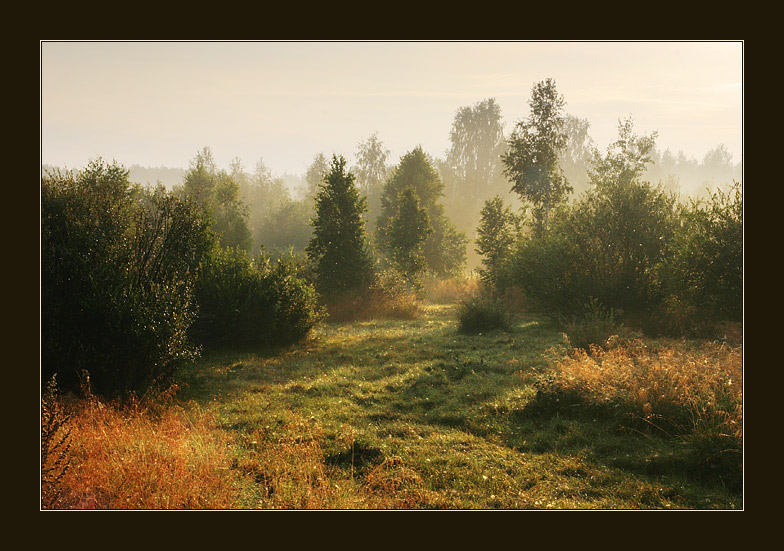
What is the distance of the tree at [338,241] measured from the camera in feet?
89.1

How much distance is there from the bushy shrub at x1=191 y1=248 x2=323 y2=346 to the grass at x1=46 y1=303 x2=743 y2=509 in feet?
9.69

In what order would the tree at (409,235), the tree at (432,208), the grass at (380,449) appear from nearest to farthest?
the grass at (380,449)
the tree at (409,235)
the tree at (432,208)

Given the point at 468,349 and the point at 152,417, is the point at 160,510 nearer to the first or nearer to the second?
the point at 152,417

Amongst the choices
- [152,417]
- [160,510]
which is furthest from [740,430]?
[152,417]

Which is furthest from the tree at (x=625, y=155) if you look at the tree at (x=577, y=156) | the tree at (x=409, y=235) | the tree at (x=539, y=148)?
the tree at (x=577, y=156)

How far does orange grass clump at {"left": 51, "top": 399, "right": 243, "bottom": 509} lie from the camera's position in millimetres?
5574

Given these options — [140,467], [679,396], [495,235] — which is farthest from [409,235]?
[140,467]

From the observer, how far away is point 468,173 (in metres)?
88.8

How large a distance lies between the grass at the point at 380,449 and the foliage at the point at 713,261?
792cm

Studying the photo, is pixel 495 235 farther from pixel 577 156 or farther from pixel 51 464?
pixel 577 156

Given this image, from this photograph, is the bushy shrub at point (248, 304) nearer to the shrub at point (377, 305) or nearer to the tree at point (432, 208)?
the shrub at point (377, 305)

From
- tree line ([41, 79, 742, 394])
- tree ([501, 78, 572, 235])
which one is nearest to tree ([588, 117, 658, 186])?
tree line ([41, 79, 742, 394])

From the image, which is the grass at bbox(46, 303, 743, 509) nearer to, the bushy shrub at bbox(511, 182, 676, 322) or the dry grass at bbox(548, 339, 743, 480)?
the dry grass at bbox(548, 339, 743, 480)

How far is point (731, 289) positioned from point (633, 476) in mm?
12510
